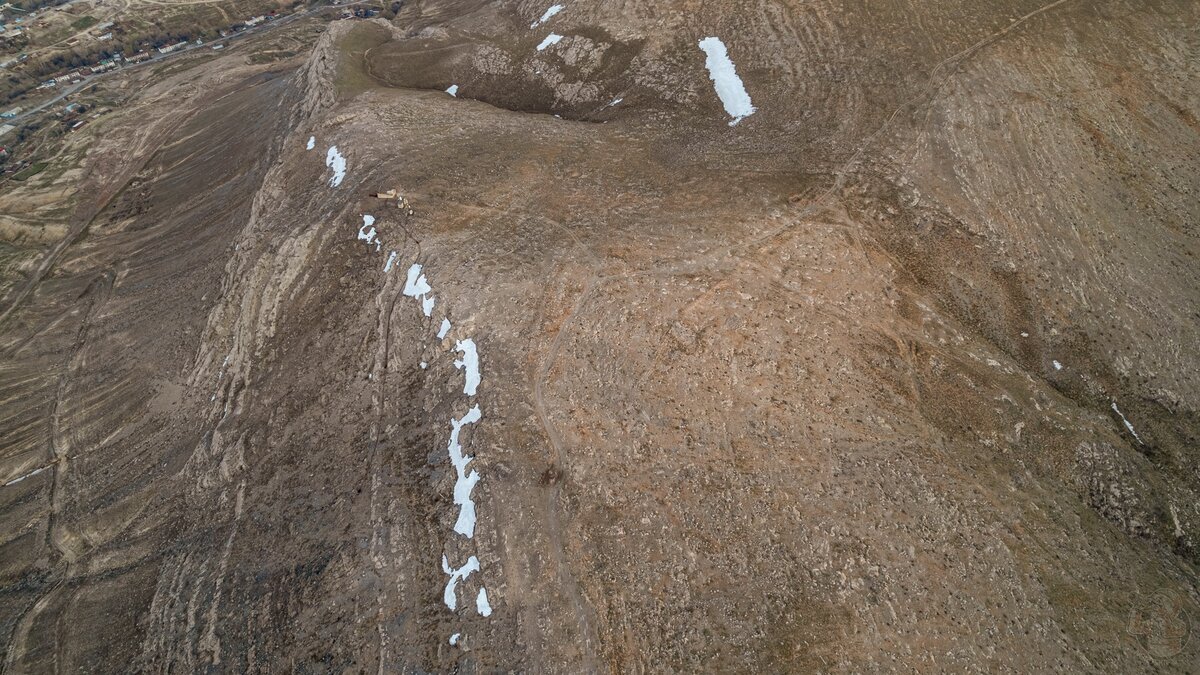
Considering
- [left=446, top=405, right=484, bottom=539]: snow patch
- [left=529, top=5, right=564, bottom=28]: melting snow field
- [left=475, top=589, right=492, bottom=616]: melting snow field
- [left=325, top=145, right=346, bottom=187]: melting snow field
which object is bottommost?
[left=475, top=589, right=492, bottom=616]: melting snow field

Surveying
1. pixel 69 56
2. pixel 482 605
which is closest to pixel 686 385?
pixel 482 605

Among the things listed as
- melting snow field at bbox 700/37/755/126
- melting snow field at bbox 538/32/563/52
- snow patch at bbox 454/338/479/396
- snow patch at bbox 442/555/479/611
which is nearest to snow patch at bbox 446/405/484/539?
snow patch at bbox 442/555/479/611

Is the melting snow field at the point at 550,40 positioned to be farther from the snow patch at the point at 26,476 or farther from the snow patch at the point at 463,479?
the snow patch at the point at 26,476

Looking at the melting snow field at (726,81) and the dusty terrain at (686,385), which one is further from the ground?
the melting snow field at (726,81)

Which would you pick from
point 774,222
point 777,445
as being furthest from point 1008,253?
point 777,445

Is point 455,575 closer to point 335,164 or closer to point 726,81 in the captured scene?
point 335,164

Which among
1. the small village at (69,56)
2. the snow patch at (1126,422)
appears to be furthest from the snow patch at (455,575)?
the small village at (69,56)

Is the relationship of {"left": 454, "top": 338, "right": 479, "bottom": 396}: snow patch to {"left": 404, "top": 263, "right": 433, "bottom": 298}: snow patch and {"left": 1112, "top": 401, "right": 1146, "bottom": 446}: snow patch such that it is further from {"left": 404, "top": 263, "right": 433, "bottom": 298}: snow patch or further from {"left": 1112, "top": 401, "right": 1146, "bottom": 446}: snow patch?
{"left": 1112, "top": 401, "right": 1146, "bottom": 446}: snow patch
